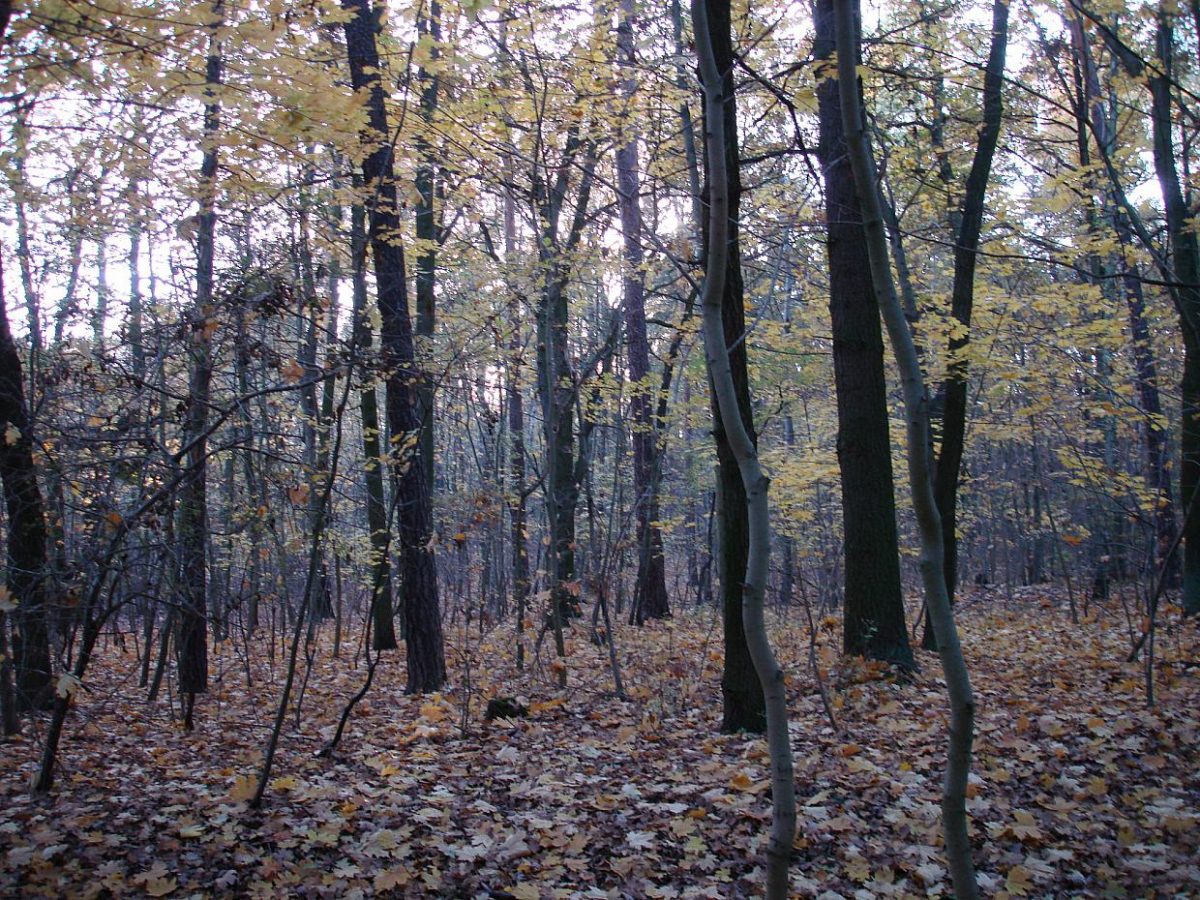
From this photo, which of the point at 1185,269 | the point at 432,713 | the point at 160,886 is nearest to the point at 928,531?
the point at 160,886

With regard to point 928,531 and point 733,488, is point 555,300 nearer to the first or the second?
point 733,488

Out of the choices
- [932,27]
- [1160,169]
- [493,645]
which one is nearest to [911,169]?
[932,27]

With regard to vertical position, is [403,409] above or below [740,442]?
above

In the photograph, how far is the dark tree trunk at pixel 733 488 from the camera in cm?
543

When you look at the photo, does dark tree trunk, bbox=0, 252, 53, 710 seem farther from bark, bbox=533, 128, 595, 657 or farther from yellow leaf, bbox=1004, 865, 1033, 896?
yellow leaf, bbox=1004, 865, 1033, 896

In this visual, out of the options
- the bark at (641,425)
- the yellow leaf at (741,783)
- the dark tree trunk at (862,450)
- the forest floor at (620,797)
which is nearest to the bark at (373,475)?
the forest floor at (620,797)

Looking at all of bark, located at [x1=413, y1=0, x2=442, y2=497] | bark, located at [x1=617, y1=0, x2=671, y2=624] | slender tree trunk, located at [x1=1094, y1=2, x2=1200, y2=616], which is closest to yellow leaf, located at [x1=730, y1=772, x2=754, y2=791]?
bark, located at [x1=413, y1=0, x2=442, y2=497]

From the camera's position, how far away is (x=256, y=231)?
748 centimetres

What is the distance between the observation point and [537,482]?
26.9 ft

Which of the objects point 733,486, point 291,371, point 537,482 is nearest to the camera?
point 291,371

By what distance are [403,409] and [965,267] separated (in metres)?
6.24

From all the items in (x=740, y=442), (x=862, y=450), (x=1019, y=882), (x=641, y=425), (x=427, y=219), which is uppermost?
→ (x=427, y=219)

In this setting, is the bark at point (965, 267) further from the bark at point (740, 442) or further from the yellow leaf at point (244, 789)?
the yellow leaf at point (244, 789)

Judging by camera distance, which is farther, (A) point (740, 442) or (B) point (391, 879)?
(B) point (391, 879)
